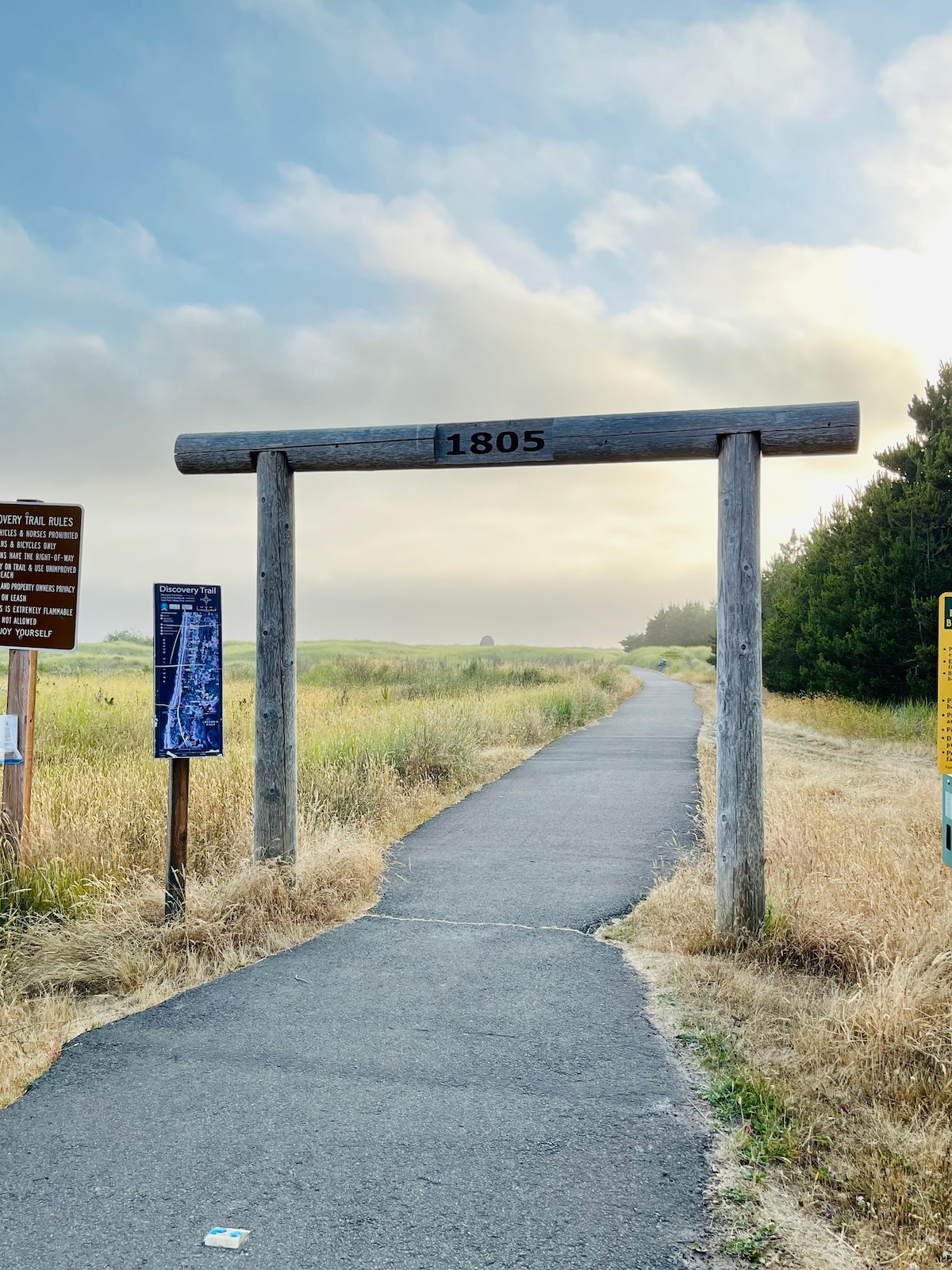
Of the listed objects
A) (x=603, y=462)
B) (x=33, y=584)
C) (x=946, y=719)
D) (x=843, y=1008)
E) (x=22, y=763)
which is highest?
(x=603, y=462)

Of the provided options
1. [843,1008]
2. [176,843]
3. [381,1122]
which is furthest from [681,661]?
[381,1122]

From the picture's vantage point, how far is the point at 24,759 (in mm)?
6641

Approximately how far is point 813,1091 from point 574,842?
4794 mm

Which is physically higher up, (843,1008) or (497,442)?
(497,442)

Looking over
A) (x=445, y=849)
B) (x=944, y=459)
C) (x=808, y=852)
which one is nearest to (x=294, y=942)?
(x=445, y=849)

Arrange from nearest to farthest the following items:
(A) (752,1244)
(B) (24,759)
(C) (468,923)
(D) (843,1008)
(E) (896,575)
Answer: (A) (752,1244)
(D) (843,1008)
(C) (468,923)
(B) (24,759)
(E) (896,575)

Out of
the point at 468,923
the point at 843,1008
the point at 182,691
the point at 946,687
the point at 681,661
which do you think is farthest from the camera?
the point at 681,661

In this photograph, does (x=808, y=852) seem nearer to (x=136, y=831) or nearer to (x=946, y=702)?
(x=946, y=702)

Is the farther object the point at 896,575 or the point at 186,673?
the point at 896,575

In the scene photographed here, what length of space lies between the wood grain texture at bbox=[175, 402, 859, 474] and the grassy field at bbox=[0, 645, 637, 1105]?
276cm

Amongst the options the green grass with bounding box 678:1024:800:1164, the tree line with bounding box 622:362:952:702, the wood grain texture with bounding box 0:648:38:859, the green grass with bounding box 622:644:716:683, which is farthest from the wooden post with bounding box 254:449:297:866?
the green grass with bounding box 622:644:716:683

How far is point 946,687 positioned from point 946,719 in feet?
0.52

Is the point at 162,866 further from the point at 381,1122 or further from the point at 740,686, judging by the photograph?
the point at 740,686

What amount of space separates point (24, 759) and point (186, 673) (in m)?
1.71
